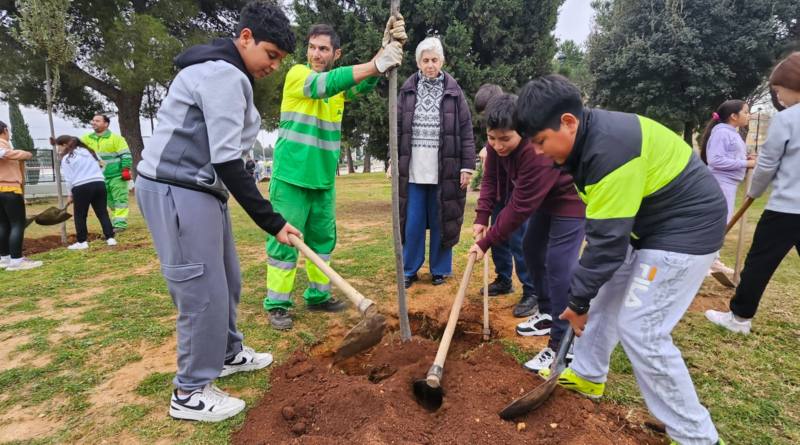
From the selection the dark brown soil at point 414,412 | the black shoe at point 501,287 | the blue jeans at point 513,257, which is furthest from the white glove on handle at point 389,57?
the black shoe at point 501,287

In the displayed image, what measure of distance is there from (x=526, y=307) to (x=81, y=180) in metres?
6.95

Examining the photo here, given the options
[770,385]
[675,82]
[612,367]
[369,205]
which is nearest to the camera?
[770,385]

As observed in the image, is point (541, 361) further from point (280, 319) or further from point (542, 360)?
point (280, 319)

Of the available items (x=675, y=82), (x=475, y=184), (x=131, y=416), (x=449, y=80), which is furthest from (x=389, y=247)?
(x=675, y=82)

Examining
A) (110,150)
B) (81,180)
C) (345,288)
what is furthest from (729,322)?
(110,150)

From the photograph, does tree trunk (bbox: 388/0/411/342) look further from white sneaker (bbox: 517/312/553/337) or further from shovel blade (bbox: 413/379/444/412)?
white sneaker (bbox: 517/312/553/337)

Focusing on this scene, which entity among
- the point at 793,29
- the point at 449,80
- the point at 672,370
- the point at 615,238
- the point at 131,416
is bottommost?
the point at 131,416

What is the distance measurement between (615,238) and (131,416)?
2619 mm

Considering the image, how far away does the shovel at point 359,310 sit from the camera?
2502 millimetres

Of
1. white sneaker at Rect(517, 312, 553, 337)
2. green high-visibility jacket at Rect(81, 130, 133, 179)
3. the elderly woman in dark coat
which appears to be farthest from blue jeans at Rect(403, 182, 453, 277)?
green high-visibility jacket at Rect(81, 130, 133, 179)

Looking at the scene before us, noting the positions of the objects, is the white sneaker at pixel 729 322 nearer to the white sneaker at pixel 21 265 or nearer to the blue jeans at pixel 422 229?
the blue jeans at pixel 422 229

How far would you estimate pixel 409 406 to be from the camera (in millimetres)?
2348

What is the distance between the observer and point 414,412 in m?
2.31

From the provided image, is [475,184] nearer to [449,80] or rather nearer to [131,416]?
[449,80]
